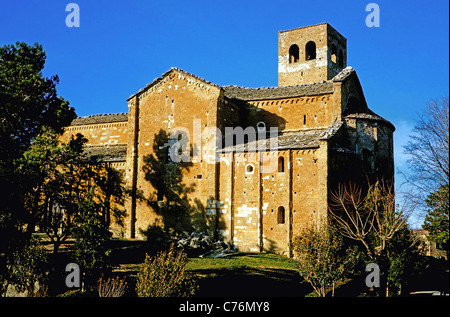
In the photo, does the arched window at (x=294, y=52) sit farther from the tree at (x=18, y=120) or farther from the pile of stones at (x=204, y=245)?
the tree at (x=18, y=120)

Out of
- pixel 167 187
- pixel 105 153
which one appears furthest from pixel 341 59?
pixel 105 153

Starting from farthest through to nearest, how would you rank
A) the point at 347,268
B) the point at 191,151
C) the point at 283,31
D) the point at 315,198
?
the point at 283,31 < the point at 191,151 < the point at 315,198 < the point at 347,268

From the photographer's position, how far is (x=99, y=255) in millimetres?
17984

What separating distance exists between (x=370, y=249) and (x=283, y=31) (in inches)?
952

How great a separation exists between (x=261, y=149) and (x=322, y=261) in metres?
10.4

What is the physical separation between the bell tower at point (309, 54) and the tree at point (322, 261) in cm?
2179

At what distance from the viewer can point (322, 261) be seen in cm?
1706

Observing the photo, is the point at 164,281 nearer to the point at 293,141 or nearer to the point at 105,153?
the point at 293,141

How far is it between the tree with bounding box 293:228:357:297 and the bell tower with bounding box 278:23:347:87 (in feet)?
71.5

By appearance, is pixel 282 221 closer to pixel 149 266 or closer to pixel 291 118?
pixel 291 118

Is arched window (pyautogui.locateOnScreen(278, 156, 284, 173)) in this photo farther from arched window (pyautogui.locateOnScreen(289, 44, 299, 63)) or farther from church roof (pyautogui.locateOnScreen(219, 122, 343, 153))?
arched window (pyautogui.locateOnScreen(289, 44, 299, 63))

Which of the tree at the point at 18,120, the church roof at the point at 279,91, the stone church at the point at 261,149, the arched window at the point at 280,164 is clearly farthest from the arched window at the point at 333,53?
the tree at the point at 18,120

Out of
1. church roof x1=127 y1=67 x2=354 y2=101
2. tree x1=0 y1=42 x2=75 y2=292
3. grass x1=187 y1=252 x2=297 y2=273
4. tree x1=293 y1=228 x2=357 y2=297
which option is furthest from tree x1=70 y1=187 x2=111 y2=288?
church roof x1=127 y1=67 x2=354 y2=101
